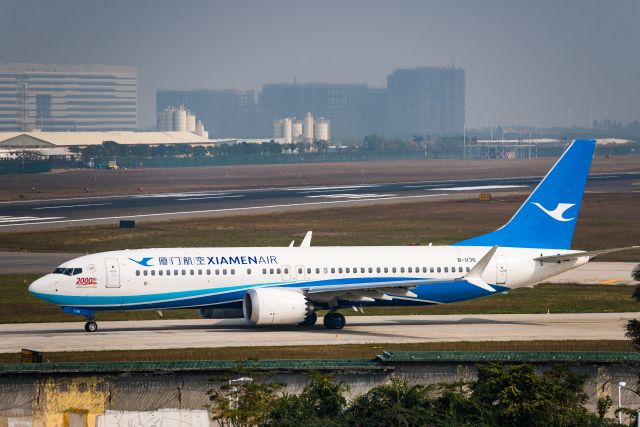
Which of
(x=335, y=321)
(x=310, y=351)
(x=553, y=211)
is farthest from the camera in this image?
(x=553, y=211)

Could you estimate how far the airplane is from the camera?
50719mm

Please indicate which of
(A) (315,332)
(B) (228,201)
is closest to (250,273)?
(A) (315,332)

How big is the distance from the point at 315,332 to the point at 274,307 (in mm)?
2473

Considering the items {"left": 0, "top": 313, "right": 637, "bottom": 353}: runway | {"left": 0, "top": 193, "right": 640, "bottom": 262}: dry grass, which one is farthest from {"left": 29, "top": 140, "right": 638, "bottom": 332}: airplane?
{"left": 0, "top": 193, "right": 640, "bottom": 262}: dry grass

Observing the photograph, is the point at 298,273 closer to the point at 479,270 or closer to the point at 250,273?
the point at 250,273

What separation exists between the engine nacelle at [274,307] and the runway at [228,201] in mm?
60061

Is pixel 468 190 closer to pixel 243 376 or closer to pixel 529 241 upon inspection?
pixel 529 241

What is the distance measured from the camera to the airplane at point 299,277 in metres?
50.7

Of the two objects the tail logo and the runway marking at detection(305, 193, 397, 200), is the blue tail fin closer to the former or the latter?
the tail logo

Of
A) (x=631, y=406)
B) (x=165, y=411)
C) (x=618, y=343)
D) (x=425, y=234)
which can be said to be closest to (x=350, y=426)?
(x=165, y=411)

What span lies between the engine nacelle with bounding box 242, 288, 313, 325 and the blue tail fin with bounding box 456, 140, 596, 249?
1053 cm

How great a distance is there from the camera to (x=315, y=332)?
5128cm

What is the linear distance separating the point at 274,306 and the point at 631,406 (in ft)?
61.1

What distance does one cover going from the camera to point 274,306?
50.3 meters
